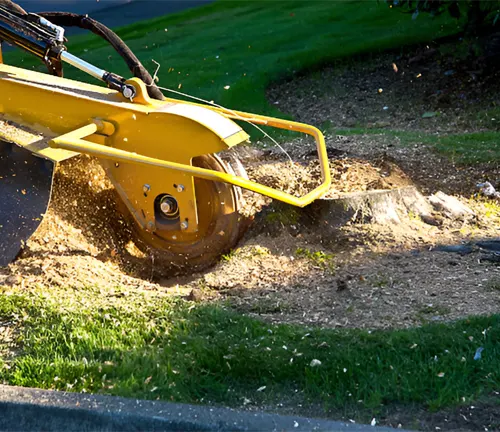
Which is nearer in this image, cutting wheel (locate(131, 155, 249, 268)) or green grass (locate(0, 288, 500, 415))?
green grass (locate(0, 288, 500, 415))

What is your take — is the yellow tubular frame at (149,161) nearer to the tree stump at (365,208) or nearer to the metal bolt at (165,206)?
the tree stump at (365,208)

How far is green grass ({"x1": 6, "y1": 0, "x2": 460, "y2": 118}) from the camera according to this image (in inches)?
379

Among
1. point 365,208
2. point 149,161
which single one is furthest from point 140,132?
point 365,208

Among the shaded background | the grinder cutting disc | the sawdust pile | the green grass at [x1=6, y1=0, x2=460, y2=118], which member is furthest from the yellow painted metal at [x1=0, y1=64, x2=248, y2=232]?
the shaded background

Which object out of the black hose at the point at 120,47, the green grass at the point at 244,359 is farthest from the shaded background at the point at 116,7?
the green grass at the point at 244,359

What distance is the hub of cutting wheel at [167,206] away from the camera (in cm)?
484

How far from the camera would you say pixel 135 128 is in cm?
474

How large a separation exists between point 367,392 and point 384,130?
477cm

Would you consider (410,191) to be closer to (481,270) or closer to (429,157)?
→ (481,270)

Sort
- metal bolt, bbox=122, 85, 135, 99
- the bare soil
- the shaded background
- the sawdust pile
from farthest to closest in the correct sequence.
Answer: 1. the shaded background
2. metal bolt, bbox=122, 85, 135, 99
3. the sawdust pile
4. the bare soil

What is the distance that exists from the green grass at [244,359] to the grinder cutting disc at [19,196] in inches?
30.1

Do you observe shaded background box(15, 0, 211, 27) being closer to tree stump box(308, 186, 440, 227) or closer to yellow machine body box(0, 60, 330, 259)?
yellow machine body box(0, 60, 330, 259)

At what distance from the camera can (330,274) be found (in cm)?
448

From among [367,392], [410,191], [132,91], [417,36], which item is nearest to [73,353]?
[367,392]
